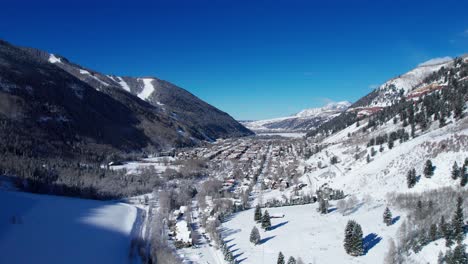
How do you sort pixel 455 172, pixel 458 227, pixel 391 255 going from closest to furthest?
pixel 458 227
pixel 391 255
pixel 455 172

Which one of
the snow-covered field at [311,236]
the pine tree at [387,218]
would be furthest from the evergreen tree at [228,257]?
the pine tree at [387,218]

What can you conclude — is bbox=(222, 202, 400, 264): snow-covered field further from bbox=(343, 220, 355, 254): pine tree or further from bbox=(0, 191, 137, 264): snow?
bbox=(0, 191, 137, 264): snow

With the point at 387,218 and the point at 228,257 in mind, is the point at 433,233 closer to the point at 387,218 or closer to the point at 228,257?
the point at 387,218

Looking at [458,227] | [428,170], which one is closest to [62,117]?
[428,170]

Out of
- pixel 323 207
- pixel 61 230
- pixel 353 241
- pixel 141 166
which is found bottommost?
pixel 61 230

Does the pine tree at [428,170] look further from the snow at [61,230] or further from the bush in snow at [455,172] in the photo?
the snow at [61,230]

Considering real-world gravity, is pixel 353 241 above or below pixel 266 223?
below
